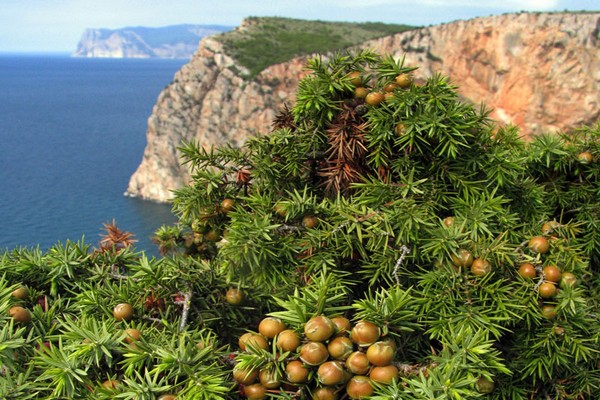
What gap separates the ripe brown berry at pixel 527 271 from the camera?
293 cm

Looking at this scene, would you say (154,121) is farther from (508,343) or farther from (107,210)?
(508,343)

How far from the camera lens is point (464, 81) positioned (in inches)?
2751

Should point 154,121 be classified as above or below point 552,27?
below

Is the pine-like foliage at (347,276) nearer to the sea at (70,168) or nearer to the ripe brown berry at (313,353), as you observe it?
the ripe brown berry at (313,353)

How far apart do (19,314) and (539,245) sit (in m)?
3.25

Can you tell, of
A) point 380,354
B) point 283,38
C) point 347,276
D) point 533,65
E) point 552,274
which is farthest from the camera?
point 283,38

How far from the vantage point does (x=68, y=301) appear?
3291 mm

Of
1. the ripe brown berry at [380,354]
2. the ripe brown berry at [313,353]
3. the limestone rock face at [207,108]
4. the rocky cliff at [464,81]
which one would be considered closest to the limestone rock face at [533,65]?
the rocky cliff at [464,81]

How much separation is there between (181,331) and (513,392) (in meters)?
2.22

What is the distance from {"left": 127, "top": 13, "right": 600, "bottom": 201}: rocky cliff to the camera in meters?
60.8

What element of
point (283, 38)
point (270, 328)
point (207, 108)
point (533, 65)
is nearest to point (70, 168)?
point (207, 108)

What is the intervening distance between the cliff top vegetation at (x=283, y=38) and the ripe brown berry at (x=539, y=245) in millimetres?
72711

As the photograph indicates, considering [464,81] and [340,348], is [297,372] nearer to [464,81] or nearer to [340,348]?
[340,348]

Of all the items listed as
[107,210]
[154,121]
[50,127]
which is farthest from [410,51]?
[50,127]
